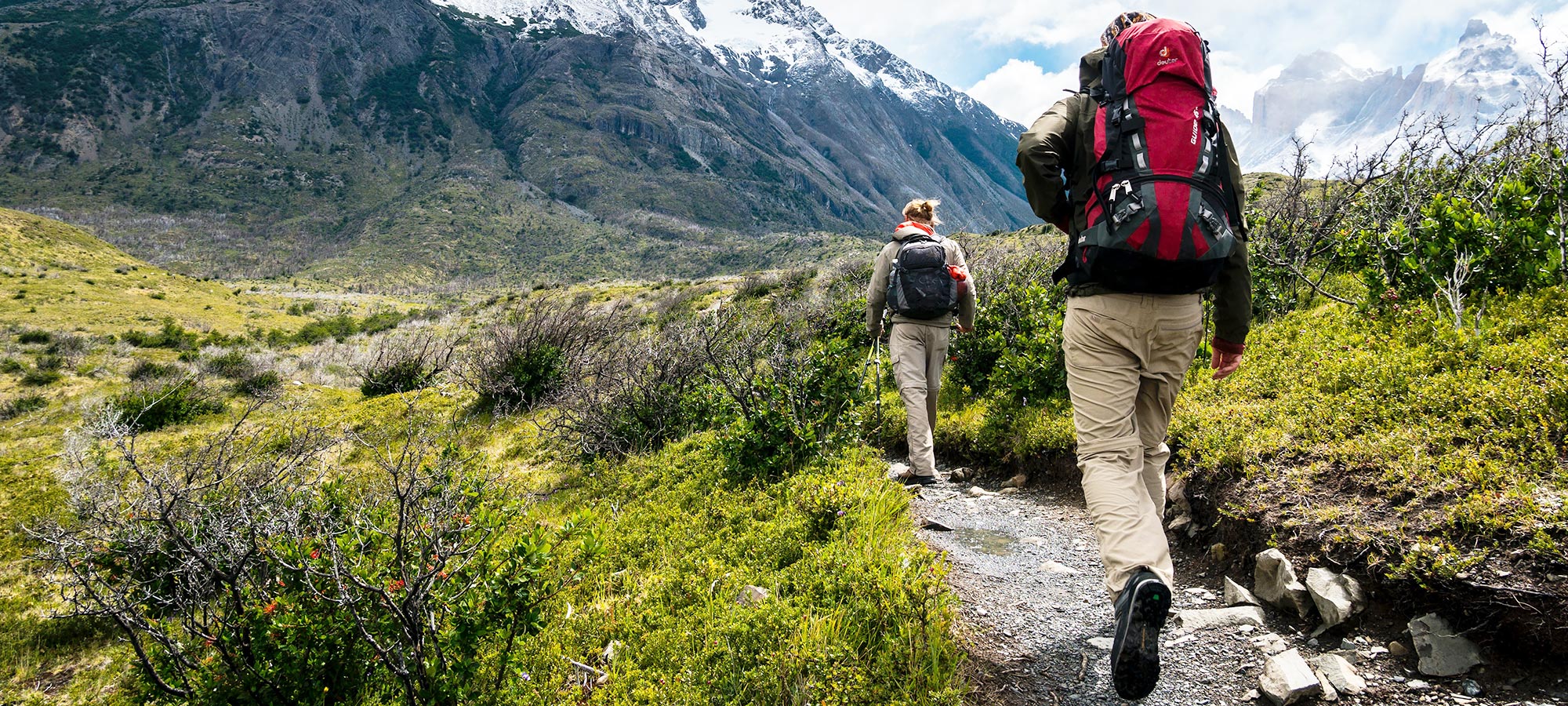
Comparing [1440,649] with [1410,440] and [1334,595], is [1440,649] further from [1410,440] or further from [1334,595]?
[1410,440]

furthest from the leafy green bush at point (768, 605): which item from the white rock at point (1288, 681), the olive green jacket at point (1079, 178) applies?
the olive green jacket at point (1079, 178)

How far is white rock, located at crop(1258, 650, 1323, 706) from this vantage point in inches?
80.7

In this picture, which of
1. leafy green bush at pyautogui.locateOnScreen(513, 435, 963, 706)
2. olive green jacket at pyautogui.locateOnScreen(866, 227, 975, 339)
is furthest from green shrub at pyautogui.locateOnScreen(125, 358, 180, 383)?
olive green jacket at pyautogui.locateOnScreen(866, 227, 975, 339)

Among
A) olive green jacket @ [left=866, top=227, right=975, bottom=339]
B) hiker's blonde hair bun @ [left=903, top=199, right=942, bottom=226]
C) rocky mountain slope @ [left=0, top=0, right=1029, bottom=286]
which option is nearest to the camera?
olive green jacket @ [left=866, top=227, right=975, bottom=339]

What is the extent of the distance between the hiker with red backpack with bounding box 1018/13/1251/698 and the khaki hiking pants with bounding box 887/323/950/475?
2.23 m

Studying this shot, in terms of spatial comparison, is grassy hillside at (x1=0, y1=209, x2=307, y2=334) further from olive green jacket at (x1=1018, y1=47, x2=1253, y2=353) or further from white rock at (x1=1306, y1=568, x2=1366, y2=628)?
white rock at (x1=1306, y1=568, x2=1366, y2=628)

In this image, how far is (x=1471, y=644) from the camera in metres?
2.10

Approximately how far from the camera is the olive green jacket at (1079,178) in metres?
2.50

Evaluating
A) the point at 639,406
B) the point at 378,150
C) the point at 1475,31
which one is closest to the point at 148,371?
the point at 639,406

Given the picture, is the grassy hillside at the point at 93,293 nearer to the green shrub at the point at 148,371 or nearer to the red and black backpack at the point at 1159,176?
the green shrub at the point at 148,371

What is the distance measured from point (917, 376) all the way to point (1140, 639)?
3036 mm

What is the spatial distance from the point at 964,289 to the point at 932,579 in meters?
2.75

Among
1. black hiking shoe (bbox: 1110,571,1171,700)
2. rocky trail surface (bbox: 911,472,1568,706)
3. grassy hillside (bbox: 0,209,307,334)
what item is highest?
black hiking shoe (bbox: 1110,571,1171,700)

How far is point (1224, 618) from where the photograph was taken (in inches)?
104
